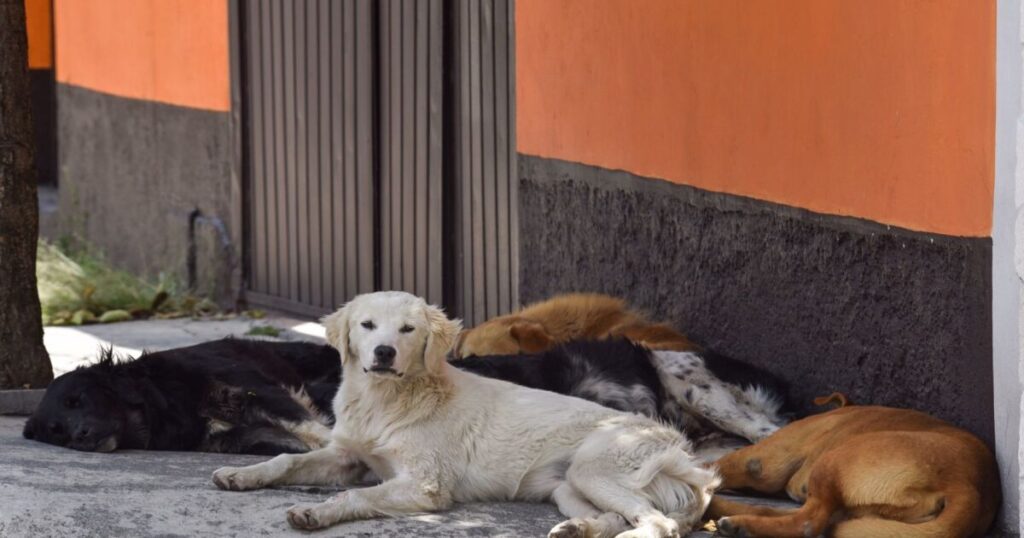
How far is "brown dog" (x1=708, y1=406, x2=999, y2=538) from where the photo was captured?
199 inches

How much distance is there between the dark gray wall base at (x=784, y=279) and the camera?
5.74 metres

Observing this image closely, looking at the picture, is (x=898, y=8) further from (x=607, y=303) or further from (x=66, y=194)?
(x=66, y=194)

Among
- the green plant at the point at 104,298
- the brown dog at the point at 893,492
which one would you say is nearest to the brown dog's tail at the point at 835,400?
the brown dog at the point at 893,492

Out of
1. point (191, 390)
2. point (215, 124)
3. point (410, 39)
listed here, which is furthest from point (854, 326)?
point (215, 124)

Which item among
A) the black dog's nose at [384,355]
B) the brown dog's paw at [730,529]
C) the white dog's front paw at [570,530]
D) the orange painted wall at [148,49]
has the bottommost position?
the brown dog's paw at [730,529]

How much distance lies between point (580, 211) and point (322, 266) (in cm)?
317

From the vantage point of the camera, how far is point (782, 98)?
688cm

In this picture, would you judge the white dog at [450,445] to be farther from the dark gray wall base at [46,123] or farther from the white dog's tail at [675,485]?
the dark gray wall base at [46,123]

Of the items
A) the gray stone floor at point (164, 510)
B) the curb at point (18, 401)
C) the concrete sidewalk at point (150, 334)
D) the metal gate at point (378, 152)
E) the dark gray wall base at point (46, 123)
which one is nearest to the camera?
the gray stone floor at point (164, 510)

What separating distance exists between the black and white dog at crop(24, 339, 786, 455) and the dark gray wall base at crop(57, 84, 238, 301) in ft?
18.9

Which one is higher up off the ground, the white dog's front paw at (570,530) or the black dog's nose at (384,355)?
the black dog's nose at (384,355)

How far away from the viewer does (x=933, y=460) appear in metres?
5.14

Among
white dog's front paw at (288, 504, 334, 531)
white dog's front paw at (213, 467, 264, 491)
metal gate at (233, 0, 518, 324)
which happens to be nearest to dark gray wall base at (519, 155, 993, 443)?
metal gate at (233, 0, 518, 324)

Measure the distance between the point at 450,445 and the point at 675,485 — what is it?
805mm
